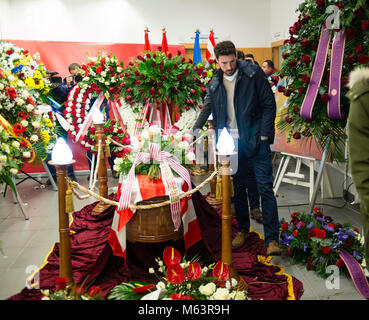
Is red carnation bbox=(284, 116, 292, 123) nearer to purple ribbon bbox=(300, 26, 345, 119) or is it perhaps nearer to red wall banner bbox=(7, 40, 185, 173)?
purple ribbon bbox=(300, 26, 345, 119)

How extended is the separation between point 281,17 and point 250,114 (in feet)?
18.1

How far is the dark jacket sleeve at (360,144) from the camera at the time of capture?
4.43 ft

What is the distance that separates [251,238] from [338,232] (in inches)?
29.8

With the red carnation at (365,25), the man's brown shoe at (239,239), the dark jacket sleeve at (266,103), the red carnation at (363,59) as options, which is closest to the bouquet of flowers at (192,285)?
the man's brown shoe at (239,239)

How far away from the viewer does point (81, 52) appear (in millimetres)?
6285

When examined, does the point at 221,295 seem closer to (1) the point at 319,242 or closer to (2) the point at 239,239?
(1) the point at 319,242

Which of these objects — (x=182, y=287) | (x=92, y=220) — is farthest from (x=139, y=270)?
(x=92, y=220)

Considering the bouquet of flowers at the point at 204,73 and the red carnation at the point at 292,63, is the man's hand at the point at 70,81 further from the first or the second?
the red carnation at the point at 292,63

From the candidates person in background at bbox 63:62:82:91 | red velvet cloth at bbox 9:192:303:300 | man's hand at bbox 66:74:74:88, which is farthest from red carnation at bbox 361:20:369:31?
man's hand at bbox 66:74:74:88

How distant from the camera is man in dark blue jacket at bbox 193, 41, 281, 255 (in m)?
2.78

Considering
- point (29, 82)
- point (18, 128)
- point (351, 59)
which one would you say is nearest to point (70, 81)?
point (29, 82)

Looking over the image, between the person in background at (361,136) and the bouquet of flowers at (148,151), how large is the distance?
141 centimetres

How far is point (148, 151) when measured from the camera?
259cm
